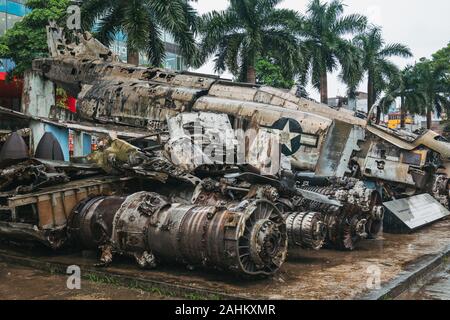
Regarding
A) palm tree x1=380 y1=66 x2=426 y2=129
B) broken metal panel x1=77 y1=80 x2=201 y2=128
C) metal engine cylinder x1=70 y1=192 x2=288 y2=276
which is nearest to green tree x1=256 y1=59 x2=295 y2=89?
palm tree x1=380 y1=66 x2=426 y2=129

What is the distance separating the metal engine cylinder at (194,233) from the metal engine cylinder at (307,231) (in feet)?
5.18

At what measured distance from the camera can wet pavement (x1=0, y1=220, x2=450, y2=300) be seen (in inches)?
312

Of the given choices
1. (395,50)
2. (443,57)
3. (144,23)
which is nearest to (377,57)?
(395,50)

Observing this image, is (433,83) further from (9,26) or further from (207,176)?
(207,176)

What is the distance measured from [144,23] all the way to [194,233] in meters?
16.7

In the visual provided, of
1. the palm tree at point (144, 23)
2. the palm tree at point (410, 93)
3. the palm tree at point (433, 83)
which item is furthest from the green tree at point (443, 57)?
the palm tree at point (144, 23)

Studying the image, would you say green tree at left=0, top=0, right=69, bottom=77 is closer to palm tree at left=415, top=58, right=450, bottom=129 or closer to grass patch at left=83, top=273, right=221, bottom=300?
grass patch at left=83, top=273, right=221, bottom=300

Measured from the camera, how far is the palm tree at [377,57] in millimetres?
43344

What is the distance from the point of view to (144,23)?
74.5 ft

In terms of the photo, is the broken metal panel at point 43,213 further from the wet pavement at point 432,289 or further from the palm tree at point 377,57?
the palm tree at point 377,57

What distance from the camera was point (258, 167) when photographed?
1016cm

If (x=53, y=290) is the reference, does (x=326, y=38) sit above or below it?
above

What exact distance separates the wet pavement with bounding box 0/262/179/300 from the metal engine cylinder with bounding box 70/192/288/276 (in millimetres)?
889
